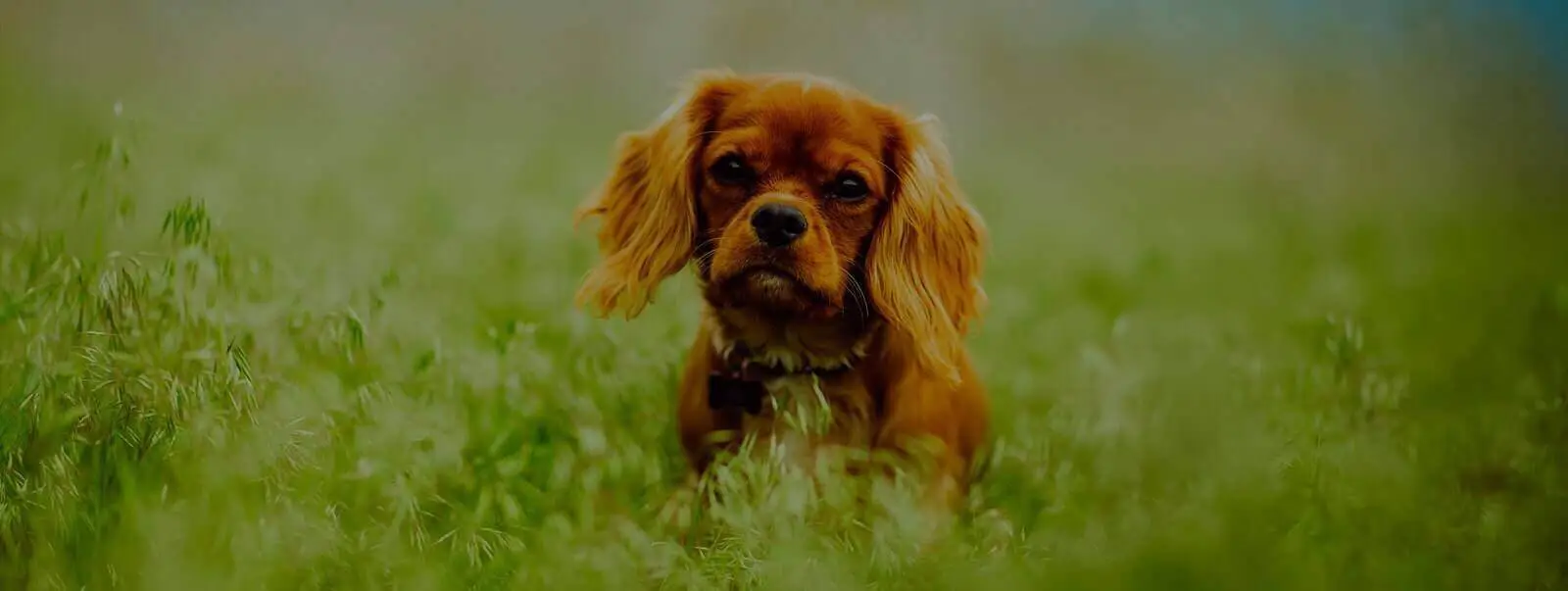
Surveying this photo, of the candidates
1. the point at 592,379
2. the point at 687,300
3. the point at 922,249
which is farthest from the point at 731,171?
the point at 687,300

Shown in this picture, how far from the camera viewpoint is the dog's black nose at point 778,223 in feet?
7.35

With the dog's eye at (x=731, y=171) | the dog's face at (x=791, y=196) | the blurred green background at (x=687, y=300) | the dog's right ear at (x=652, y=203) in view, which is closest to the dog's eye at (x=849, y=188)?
the dog's face at (x=791, y=196)

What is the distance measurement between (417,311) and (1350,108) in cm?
218

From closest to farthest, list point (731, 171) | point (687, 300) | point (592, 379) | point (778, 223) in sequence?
point (778, 223), point (731, 171), point (592, 379), point (687, 300)

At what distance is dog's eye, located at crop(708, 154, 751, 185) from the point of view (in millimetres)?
2414

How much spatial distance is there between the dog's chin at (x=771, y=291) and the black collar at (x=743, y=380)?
0.63ft

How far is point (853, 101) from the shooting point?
8.04ft

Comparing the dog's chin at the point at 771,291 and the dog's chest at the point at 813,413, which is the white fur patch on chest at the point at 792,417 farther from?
the dog's chin at the point at 771,291

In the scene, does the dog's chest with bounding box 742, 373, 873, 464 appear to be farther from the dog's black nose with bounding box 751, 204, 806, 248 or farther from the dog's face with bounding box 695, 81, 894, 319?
the dog's black nose with bounding box 751, 204, 806, 248

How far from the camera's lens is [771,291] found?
231cm

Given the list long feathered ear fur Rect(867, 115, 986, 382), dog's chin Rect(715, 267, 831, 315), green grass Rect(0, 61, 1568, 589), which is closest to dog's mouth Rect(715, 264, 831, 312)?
dog's chin Rect(715, 267, 831, 315)

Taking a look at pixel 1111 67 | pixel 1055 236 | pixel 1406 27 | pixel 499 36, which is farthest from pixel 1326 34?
pixel 499 36

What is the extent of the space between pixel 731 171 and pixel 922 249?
1.28 ft

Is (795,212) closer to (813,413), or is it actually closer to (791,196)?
(791,196)
